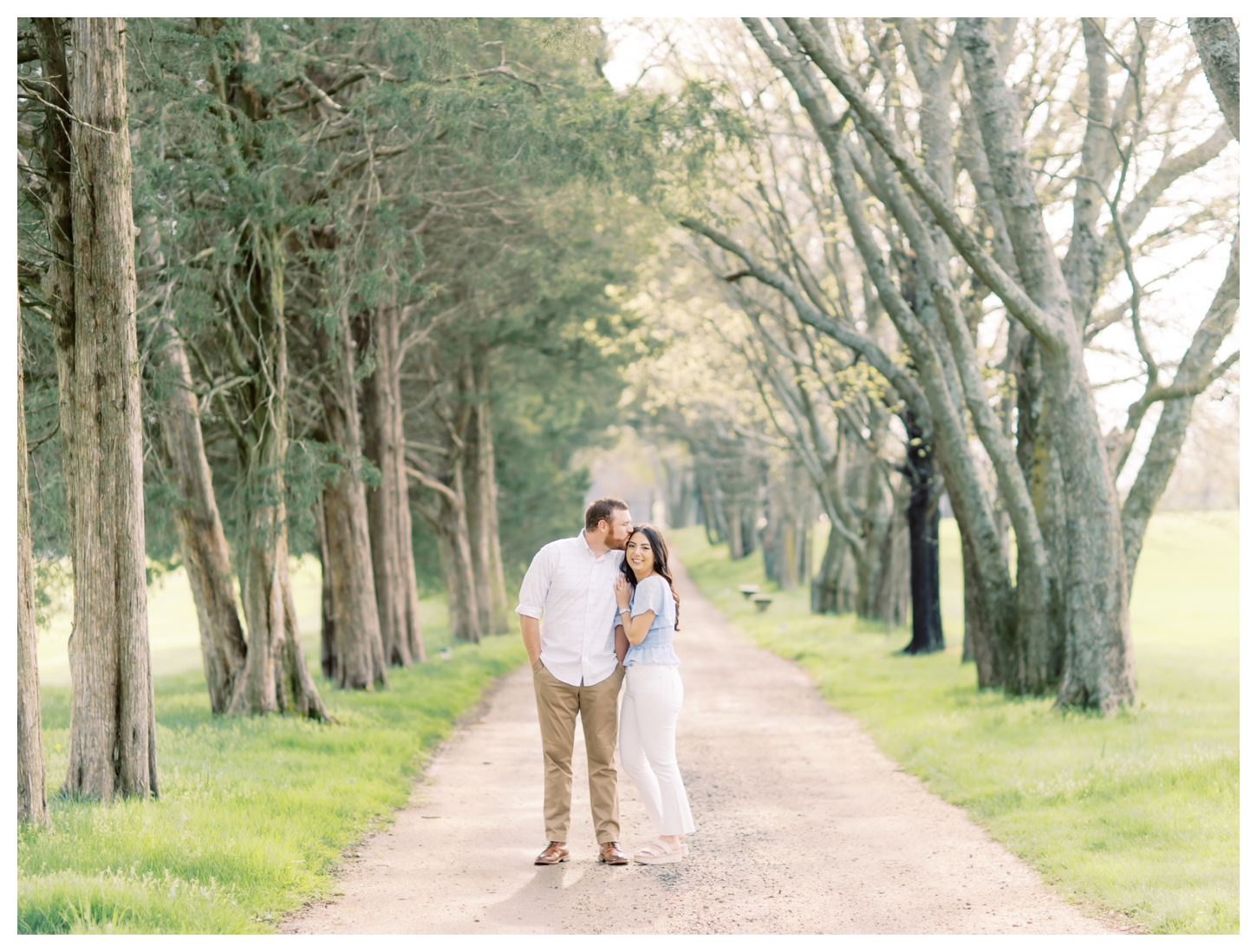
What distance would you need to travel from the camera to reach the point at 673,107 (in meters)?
11.2

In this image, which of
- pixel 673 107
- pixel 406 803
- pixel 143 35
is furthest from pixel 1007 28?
pixel 406 803

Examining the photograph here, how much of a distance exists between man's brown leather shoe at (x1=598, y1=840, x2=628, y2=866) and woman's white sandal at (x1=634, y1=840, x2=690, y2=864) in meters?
0.11

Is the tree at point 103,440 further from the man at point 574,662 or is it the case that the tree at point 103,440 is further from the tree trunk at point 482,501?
the tree trunk at point 482,501

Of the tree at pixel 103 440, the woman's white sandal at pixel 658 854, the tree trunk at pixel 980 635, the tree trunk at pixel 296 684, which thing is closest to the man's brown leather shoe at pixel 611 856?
the woman's white sandal at pixel 658 854

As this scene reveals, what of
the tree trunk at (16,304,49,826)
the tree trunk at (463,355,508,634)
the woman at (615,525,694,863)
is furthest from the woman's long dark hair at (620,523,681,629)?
the tree trunk at (463,355,508,634)

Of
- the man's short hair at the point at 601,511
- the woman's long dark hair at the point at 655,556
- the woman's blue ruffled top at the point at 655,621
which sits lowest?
the woman's blue ruffled top at the point at 655,621

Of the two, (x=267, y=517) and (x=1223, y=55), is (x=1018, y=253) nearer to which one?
(x=1223, y=55)

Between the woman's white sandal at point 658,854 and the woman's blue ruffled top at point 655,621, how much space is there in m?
1.04

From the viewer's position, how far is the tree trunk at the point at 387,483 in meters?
16.9

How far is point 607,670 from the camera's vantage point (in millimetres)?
6598

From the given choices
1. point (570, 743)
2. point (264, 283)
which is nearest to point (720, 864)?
point (570, 743)

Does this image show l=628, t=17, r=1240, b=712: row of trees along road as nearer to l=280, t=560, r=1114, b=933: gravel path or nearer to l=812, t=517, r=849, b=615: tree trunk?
l=280, t=560, r=1114, b=933: gravel path

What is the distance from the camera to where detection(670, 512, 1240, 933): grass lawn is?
6.04 metres

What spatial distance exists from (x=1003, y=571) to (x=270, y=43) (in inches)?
377
